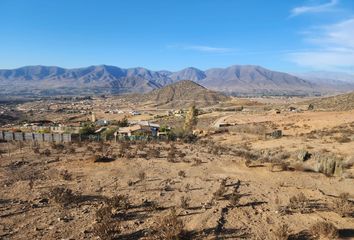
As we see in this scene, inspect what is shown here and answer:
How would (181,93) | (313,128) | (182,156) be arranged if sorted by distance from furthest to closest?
1. (181,93)
2. (313,128)
3. (182,156)

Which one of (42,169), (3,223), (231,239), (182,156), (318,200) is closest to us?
(231,239)

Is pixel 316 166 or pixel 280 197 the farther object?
pixel 316 166

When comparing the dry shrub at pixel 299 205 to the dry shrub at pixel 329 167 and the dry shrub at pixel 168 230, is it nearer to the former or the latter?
the dry shrub at pixel 168 230

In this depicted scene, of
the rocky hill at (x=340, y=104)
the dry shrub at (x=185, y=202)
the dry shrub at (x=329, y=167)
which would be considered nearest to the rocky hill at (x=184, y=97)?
the rocky hill at (x=340, y=104)

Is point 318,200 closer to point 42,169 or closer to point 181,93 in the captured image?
point 42,169

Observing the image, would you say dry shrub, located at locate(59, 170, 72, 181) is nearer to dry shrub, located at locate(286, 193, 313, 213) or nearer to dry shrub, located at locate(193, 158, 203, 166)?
dry shrub, located at locate(193, 158, 203, 166)

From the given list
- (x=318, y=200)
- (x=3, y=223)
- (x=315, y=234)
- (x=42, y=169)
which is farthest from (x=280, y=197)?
(x=42, y=169)
